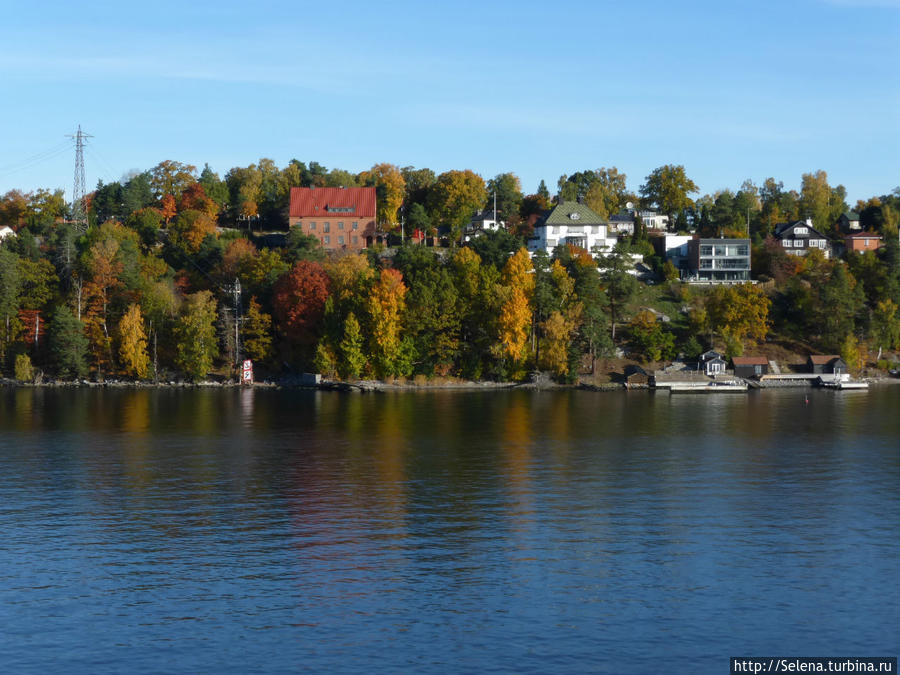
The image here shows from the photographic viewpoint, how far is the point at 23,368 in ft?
415

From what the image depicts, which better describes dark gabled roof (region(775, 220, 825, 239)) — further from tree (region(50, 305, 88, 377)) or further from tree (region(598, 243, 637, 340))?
tree (region(50, 305, 88, 377))

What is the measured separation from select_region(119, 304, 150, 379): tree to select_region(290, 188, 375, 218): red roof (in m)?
45.0

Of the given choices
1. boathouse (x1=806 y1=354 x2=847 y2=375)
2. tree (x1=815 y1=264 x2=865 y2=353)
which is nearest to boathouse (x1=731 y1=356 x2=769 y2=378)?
boathouse (x1=806 y1=354 x2=847 y2=375)

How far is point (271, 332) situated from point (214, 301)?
9838mm

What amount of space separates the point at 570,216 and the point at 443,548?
133852 millimetres

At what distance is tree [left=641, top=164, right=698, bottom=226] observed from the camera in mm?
193500

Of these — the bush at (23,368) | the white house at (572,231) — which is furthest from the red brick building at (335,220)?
the bush at (23,368)

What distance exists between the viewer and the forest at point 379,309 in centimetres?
12788

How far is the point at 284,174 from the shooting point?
192 meters

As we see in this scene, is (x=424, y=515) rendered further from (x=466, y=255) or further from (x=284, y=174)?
(x=284, y=174)

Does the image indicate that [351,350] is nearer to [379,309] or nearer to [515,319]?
[379,309]

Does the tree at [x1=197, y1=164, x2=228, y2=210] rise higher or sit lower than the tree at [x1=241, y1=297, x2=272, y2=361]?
higher

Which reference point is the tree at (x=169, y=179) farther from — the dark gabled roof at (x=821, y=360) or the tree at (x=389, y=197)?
the dark gabled roof at (x=821, y=360)

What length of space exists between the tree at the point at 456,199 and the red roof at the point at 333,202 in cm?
1380
